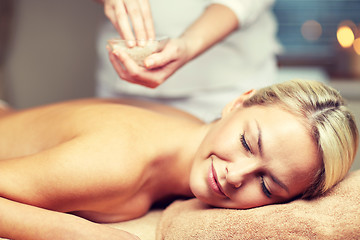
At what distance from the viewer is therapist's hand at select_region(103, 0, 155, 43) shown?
1234 mm

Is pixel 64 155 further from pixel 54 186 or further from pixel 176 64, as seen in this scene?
pixel 176 64

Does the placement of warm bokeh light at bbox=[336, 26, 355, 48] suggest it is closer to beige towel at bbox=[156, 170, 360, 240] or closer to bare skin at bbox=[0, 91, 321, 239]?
bare skin at bbox=[0, 91, 321, 239]

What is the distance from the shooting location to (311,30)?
3.33 m

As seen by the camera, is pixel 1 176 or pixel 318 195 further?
pixel 318 195

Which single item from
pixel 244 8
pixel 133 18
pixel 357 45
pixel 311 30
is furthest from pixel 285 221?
pixel 311 30

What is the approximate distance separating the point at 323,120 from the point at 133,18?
0.60 metres

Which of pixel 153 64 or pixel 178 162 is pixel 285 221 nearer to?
pixel 178 162

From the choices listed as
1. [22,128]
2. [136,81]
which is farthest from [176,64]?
[22,128]

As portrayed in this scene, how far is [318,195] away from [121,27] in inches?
28.2

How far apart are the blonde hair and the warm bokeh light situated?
5.89ft

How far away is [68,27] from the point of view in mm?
2414

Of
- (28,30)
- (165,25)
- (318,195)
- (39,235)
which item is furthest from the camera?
(28,30)

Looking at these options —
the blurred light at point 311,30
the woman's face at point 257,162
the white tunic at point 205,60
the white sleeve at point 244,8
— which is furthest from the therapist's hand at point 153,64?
the blurred light at point 311,30

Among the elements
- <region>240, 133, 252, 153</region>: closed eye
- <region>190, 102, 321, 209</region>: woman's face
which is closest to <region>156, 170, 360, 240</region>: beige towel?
<region>190, 102, 321, 209</region>: woman's face
